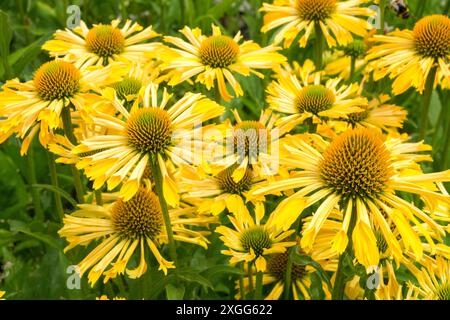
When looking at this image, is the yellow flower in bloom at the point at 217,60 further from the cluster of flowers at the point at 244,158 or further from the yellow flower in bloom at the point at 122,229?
the yellow flower in bloom at the point at 122,229

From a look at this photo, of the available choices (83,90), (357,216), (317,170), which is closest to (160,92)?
(83,90)

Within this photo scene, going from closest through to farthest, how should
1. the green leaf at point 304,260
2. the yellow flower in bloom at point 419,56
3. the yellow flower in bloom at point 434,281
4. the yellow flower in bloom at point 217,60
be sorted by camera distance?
the green leaf at point 304,260
the yellow flower in bloom at point 434,281
the yellow flower in bloom at point 217,60
the yellow flower in bloom at point 419,56

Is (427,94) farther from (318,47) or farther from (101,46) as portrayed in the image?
(101,46)

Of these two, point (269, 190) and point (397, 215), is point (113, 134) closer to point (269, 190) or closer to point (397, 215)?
point (269, 190)

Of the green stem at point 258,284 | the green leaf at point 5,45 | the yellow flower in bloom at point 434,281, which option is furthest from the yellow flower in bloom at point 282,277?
the green leaf at point 5,45

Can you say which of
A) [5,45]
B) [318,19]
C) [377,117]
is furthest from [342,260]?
[5,45]
